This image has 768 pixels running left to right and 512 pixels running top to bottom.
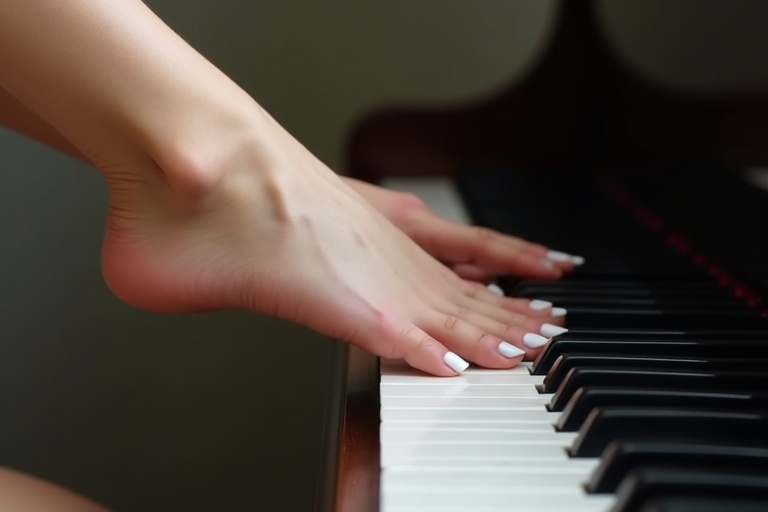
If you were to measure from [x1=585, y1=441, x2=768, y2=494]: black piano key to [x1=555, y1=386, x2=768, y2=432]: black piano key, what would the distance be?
2.6 inches

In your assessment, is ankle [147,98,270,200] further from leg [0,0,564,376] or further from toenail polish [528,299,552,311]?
toenail polish [528,299,552,311]

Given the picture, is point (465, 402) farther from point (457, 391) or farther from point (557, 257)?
point (557, 257)

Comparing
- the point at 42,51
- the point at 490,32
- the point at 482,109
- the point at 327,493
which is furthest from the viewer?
the point at 490,32

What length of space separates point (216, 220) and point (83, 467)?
3.17 ft

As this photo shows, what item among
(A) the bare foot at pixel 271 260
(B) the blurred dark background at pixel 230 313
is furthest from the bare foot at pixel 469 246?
(B) the blurred dark background at pixel 230 313

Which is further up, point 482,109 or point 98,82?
point 482,109

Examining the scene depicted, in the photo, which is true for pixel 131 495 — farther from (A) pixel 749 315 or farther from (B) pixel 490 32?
(A) pixel 749 315

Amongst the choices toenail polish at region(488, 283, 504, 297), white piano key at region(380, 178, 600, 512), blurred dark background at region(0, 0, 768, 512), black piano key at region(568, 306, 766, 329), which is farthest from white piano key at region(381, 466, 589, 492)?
blurred dark background at region(0, 0, 768, 512)

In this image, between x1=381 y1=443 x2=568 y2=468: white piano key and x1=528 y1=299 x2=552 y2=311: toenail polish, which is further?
x1=528 y1=299 x2=552 y2=311: toenail polish

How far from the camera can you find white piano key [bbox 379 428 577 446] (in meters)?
0.43

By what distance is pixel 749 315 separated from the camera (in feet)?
1.94

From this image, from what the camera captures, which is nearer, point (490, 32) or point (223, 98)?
point (223, 98)

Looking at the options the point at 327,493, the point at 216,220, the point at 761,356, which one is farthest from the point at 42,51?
the point at 761,356

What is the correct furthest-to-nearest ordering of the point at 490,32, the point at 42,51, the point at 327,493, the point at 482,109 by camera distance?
the point at 490,32 < the point at 482,109 < the point at 42,51 < the point at 327,493
